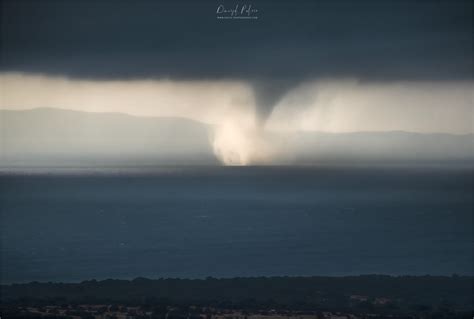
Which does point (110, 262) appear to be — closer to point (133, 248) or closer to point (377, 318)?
point (133, 248)

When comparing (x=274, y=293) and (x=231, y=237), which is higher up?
(x=231, y=237)

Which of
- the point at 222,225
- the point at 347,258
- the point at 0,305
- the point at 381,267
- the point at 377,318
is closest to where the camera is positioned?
the point at 377,318

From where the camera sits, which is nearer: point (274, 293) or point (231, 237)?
point (274, 293)

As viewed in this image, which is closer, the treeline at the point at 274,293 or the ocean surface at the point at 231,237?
the treeline at the point at 274,293

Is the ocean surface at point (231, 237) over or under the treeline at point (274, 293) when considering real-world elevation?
over

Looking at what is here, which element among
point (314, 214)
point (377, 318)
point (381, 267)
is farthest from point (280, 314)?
point (314, 214)
